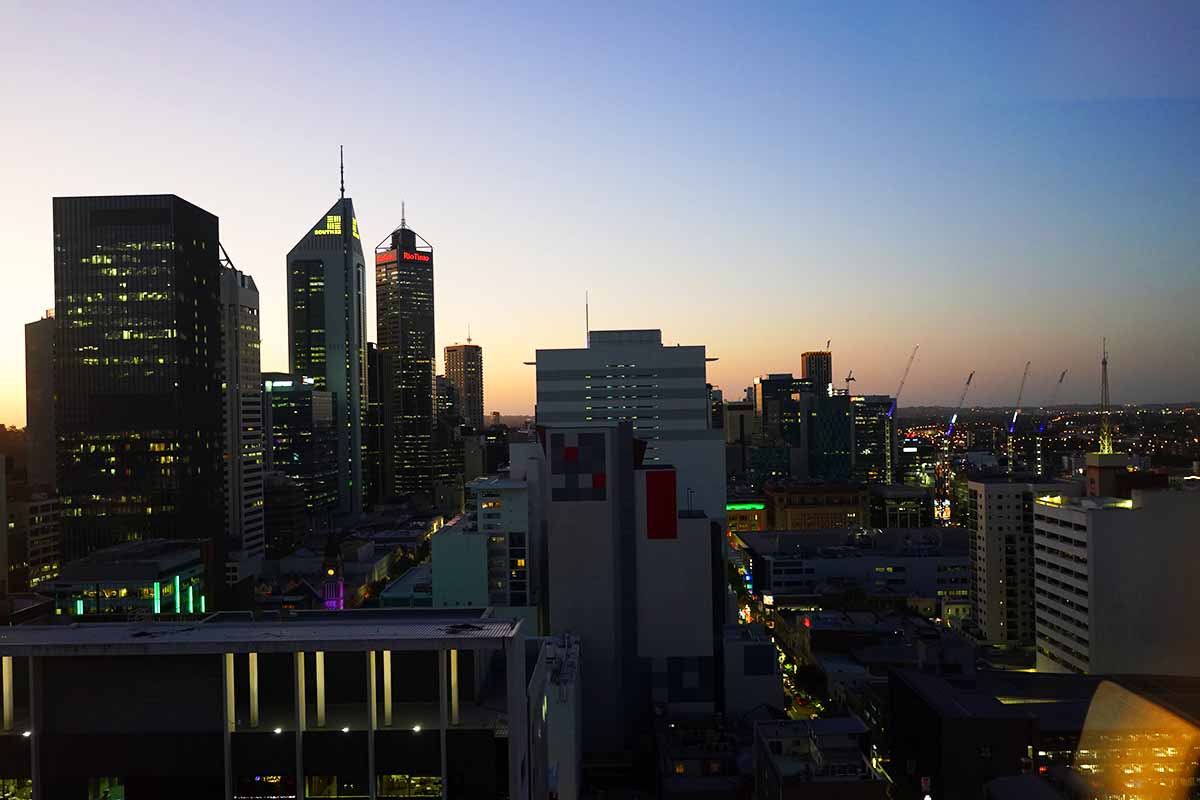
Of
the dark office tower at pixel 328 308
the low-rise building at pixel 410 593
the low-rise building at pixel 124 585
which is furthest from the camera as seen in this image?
the dark office tower at pixel 328 308

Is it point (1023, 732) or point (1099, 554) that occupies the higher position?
point (1099, 554)

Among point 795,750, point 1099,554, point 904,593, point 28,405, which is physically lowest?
point 904,593

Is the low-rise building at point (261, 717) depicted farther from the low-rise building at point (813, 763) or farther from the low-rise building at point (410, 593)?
the low-rise building at point (410, 593)

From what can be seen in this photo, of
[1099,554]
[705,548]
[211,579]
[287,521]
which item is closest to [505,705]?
[705,548]

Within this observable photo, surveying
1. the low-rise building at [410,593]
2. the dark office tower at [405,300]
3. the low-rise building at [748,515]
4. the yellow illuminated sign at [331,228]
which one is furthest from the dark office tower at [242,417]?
the dark office tower at [405,300]

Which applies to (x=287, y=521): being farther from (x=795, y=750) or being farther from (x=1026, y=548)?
(x=795, y=750)

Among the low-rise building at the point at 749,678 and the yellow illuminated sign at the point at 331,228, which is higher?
the yellow illuminated sign at the point at 331,228

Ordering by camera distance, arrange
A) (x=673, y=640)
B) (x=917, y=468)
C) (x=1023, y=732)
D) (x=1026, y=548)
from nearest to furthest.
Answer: (x=1023, y=732), (x=673, y=640), (x=1026, y=548), (x=917, y=468)

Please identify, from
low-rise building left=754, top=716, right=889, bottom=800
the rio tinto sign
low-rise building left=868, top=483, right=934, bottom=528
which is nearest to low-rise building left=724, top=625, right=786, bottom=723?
low-rise building left=754, top=716, right=889, bottom=800
